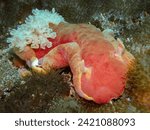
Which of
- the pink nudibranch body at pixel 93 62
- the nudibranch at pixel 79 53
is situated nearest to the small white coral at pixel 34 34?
the nudibranch at pixel 79 53

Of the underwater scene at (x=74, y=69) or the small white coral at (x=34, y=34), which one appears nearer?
the underwater scene at (x=74, y=69)

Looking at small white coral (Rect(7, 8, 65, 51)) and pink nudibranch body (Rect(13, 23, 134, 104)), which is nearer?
pink nudibranch body (Rect(13, 23, 134, 104))

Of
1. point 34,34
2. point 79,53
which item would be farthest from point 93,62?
point 34,34

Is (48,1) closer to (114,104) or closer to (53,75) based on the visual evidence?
(53,75)

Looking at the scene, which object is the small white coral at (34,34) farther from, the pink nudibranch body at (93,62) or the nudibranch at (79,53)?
the pink nudibranch body at (93,62)

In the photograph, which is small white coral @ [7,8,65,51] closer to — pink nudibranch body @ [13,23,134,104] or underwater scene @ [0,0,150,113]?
underwater scene @ [0,0,150,113]

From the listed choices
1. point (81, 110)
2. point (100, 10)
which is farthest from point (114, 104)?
point (100, 10)

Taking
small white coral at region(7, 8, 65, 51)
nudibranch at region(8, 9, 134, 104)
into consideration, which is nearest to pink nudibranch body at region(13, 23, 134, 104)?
nudibranch at region(8, 9, 134, 104)
